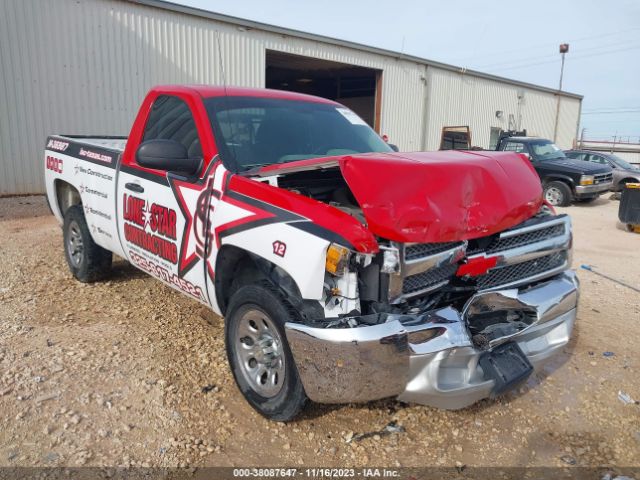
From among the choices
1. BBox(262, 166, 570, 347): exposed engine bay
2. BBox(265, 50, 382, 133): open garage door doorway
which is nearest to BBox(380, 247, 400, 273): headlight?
BBox(262, 166, 570, 347): exposed engine bay

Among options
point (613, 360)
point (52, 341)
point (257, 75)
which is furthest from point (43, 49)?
point (613, 360)

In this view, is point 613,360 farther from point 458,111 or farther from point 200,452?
point 458,111

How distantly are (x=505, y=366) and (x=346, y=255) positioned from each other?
108 centimetres

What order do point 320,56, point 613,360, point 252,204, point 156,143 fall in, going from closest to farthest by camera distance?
1. point 252,204
2. point 156,143
3. point 613,360
4. point 320,56

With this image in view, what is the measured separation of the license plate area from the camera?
2.66 m

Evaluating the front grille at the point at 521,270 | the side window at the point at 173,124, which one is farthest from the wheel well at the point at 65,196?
the front grille at the point at 521,270

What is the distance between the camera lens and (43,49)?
1100cm

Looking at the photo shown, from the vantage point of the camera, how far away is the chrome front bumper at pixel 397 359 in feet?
7.84

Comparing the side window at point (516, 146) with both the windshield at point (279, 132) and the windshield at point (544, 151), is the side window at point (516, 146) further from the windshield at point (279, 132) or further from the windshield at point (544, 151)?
the windshield at point (279, 132)

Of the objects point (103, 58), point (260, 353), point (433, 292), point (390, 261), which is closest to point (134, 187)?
point (260, 353)

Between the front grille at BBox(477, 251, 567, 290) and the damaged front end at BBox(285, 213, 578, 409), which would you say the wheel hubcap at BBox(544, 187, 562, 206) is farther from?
the damaged front end at BBox(285, 213, 578, 409)

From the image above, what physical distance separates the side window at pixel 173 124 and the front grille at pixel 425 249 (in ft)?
5.55

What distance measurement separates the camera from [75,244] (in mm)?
5324

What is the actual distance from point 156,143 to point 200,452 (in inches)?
73.9
